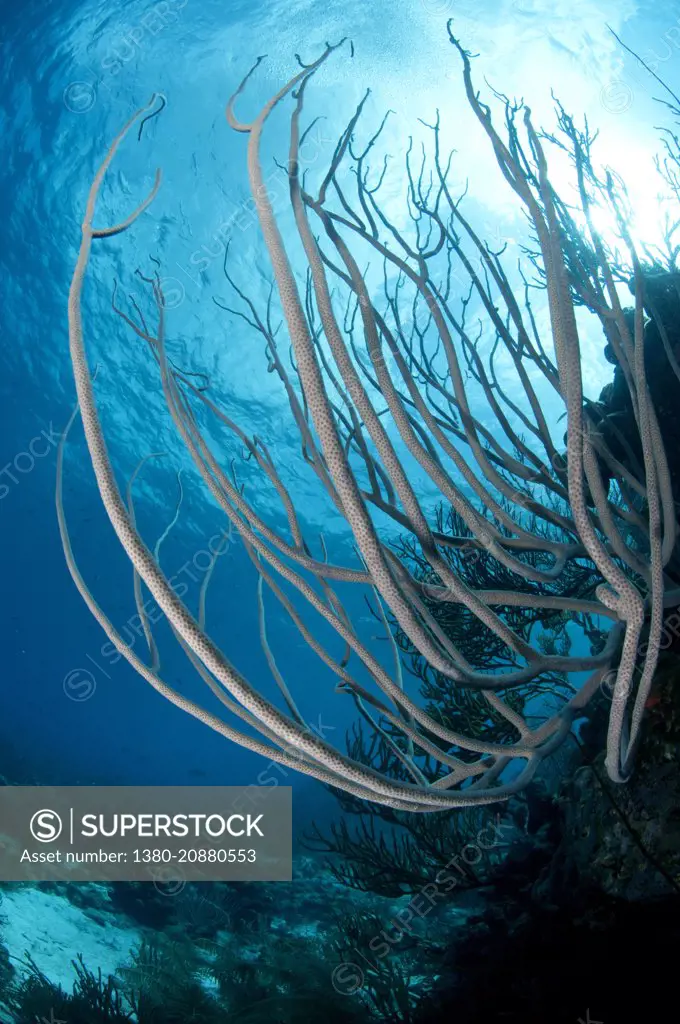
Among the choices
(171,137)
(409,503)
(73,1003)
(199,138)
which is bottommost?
(73,1003)

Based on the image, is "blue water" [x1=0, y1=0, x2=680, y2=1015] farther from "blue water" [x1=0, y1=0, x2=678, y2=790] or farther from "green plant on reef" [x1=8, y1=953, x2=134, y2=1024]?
"green plant on reef" [x1=8, y1=953, x2=134, y2=1024]

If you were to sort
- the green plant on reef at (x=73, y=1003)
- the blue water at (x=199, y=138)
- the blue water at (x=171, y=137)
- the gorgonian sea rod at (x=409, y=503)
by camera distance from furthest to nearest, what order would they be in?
1. the blue water at (x=171, y=137)
2. the blue water at (x=199, y=138)
3. the green plant on reef at (x=73, y=1003)
4. the gorgonian sea rod at (x=409, y=503)

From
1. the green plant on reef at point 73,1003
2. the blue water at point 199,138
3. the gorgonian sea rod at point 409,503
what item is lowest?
the green plant on reef at point 73,1003

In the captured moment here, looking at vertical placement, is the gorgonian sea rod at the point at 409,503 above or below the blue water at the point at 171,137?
below

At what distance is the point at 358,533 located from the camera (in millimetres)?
1514

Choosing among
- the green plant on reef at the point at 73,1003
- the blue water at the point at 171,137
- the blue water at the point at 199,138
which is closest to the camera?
the green plant on reef at the point at 73,1003

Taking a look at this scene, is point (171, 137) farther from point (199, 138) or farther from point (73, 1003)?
point (73, 1003)

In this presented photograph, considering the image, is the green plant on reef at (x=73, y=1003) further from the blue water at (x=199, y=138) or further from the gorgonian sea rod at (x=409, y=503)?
the blue water at (x=199, y=138)

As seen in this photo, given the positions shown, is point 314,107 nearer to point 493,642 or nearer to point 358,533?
point 493,642

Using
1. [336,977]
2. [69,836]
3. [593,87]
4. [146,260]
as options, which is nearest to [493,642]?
[336,977]

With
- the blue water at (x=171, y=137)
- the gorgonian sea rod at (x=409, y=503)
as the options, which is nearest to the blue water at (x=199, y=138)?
the blue water at (x=171, y=137)

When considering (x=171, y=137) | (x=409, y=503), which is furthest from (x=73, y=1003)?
(x=171, y=137)

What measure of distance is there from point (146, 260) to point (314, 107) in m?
5.79

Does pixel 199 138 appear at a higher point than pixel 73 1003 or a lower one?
higher
